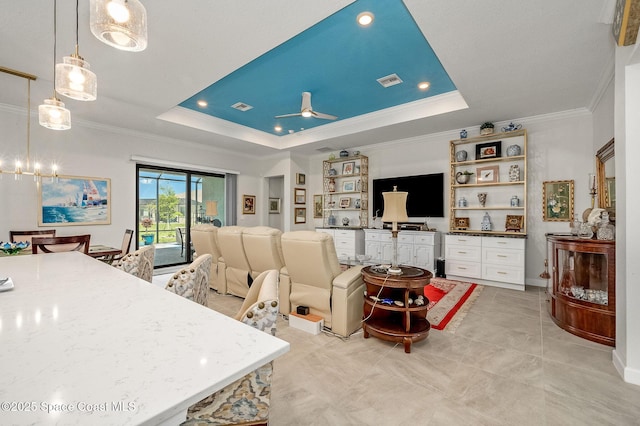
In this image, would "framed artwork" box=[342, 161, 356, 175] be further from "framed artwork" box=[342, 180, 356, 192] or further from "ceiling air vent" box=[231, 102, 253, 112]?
"ceiling air vent" box=[231, 102, 253, 112]

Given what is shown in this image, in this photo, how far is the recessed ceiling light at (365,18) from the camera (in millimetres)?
2537

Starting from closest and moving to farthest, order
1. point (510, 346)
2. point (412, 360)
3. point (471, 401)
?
point (471, 401)
point (412, 360)
point (510, 346)

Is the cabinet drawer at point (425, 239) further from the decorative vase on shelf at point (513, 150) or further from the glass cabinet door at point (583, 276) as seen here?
the glass cabinet door at point (583, 276)

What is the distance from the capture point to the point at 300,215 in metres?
7.61

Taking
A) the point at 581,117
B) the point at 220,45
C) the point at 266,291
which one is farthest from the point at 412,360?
the point at 581,117

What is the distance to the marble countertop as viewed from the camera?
56 cm

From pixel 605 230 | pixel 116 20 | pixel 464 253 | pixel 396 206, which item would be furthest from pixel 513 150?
pixel 116 20

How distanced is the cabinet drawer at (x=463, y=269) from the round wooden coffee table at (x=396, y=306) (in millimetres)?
2487

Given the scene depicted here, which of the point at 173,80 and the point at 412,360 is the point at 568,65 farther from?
the point at 173,80

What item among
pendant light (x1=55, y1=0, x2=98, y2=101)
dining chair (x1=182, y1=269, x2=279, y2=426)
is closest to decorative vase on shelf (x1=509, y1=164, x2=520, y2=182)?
dining chair (x1=182, y1=269, x2=279, y2=426)

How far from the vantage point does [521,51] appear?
109 inches

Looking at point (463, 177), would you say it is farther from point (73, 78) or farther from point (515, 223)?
point (73, 78)

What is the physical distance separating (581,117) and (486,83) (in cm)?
214

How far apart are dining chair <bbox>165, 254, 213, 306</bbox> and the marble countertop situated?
424 millimetres
